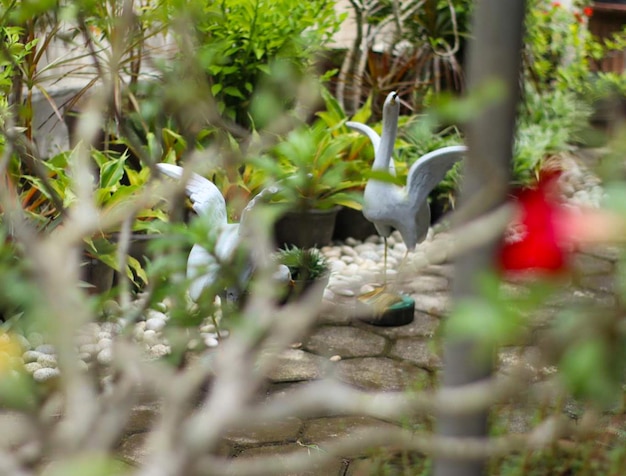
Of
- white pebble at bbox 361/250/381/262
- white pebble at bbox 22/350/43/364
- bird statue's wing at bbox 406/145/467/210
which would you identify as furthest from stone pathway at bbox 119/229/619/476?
white pebble at bbox 22/350/43/364

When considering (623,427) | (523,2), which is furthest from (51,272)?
(623,427)

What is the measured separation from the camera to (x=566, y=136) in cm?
658

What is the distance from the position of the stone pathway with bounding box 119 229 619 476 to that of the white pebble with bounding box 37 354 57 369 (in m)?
0.54

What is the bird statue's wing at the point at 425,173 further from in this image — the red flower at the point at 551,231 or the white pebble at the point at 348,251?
the red flower at the point at 551,231

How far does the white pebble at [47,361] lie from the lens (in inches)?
122

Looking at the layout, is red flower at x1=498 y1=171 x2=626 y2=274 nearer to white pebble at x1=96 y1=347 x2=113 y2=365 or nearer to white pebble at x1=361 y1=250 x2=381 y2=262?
white pebble at x1=96 y1=347 x2=113 y2=365

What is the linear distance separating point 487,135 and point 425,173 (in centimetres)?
273

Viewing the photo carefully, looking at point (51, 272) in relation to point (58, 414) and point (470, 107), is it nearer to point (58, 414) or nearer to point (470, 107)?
point (470, 107)

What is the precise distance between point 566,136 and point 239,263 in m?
6.19

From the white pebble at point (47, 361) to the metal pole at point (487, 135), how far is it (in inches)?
101

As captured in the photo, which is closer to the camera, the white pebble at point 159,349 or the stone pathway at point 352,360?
the stone pathway at point 352,360

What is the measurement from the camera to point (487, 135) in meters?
0.80

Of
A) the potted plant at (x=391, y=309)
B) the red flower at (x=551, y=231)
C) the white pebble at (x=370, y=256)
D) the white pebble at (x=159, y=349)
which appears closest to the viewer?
the red flower at (x=551, y=231)

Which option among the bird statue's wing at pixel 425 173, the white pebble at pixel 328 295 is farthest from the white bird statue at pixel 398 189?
the white pebble at pixel 328 295
